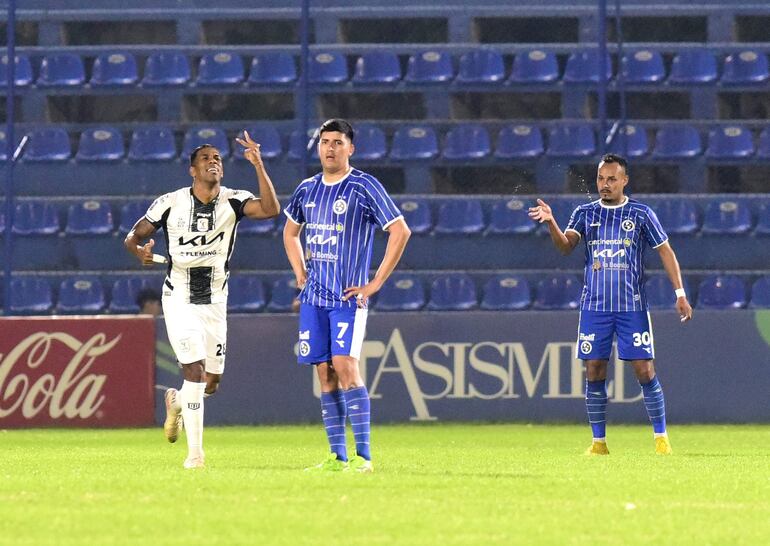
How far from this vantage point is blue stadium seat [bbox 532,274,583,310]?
18922 millimetres

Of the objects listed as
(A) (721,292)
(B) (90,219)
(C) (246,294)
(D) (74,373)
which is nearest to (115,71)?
(B) (90,219)

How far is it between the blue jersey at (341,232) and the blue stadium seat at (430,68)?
11625 mm

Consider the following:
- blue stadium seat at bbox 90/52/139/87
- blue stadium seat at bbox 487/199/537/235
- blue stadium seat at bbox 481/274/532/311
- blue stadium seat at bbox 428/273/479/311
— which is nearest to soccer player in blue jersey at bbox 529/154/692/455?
blue stadium seat at bbox 481/274/532/311

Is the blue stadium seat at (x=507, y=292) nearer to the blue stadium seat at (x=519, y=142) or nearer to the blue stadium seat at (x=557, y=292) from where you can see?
the blue stadium seat at (x=557, y=292)

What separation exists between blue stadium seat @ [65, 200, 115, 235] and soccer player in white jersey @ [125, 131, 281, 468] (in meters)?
9.89

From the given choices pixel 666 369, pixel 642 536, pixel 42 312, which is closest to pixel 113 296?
pixel 42 312

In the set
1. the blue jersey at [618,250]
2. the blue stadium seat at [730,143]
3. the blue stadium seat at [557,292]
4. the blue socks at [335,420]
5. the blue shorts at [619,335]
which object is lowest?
the blue socks at [335,420]

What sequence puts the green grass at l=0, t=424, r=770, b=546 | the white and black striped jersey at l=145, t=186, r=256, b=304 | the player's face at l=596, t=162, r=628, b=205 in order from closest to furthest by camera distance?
the green grass at l=0, t=424, r=770, b=546 → the white and black striped jersey at l=145, t=186, r=256, b=304 → the player's face at l=596, t=162, r=628, b=205

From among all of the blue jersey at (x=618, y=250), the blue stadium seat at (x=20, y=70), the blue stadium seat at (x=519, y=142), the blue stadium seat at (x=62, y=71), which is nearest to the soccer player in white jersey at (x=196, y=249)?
the blue jersey at (x=618, y=250)

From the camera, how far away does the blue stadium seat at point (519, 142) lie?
20.4 metres

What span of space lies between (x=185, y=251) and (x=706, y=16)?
1320 cm

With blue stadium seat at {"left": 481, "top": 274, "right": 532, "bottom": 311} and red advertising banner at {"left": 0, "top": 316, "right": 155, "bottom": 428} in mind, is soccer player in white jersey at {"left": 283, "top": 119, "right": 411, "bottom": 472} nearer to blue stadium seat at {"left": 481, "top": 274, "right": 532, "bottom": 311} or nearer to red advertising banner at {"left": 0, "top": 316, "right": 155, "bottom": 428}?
red advertising banner at {"left": 0, "top": 316, "right": 155, "bottom": 428}

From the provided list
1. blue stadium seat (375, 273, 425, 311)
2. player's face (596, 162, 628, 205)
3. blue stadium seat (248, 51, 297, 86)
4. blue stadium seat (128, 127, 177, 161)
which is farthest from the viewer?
blue stadium seat (248, 51, 297, 86)

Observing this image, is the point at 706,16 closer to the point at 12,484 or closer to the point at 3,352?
the point at 3,352
